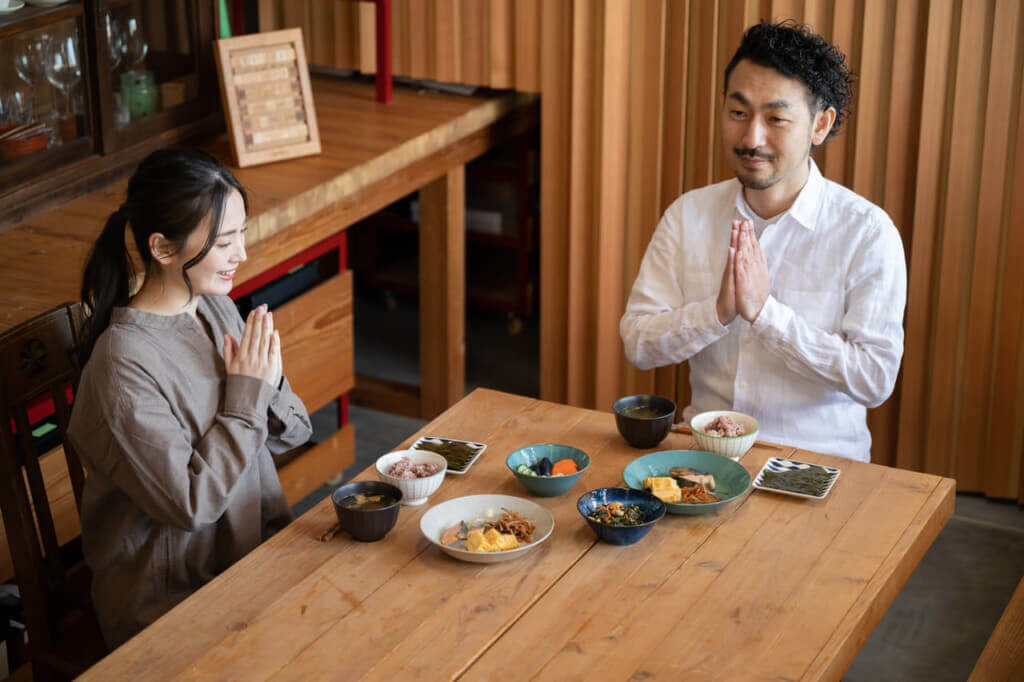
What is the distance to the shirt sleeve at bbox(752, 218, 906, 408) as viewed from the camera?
7.64 feet

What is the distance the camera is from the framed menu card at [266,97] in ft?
10.2

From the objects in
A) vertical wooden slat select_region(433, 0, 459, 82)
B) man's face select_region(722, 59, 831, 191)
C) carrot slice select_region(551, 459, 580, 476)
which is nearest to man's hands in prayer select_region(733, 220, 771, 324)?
man's face select_region(722, 59, 831, 191)

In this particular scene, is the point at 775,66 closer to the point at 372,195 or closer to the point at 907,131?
the point at 907,131

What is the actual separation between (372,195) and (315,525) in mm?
1517

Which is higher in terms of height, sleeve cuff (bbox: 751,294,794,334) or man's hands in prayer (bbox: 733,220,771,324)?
man's hands in prayer (bbox: 733,220,771,324)

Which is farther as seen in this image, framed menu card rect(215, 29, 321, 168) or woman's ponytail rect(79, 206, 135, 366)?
framed menu card rect(215, 29, 321, 168)

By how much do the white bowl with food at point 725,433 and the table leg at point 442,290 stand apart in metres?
1.64

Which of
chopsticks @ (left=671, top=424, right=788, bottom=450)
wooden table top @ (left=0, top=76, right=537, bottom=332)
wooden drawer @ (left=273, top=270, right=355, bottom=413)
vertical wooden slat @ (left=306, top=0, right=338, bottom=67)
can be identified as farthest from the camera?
vertical wooden slat @ (left=306, top=0, right=338, bottom=67)

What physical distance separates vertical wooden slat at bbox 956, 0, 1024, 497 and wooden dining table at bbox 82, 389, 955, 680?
123 centimetres

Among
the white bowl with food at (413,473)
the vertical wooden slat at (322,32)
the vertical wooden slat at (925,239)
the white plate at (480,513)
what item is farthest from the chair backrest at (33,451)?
the vertical wooden slat at (925,239)

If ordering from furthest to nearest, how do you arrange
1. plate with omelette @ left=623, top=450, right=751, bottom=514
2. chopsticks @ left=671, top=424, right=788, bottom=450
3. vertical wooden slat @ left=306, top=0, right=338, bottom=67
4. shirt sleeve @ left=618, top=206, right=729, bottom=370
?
1. vertical wooden slat @ left=306, top=0, right=338, bottom=67
2. shirt sleeve @ left=618, top=206, right=729, bottom=370
3. chopsticks @ left=671, top=424, right=788, bottom=450
4. plate with omelette @ left=623, top=450, right=751, bottom=514

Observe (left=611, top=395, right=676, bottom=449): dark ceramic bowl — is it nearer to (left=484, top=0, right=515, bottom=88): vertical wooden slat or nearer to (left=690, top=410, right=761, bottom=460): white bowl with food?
(left=690, top=410, right=761, bottom=460): white bowl with food

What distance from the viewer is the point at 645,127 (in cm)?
338

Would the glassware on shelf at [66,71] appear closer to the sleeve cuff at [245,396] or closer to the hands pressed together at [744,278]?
the sleeve cuff at [245,396]
